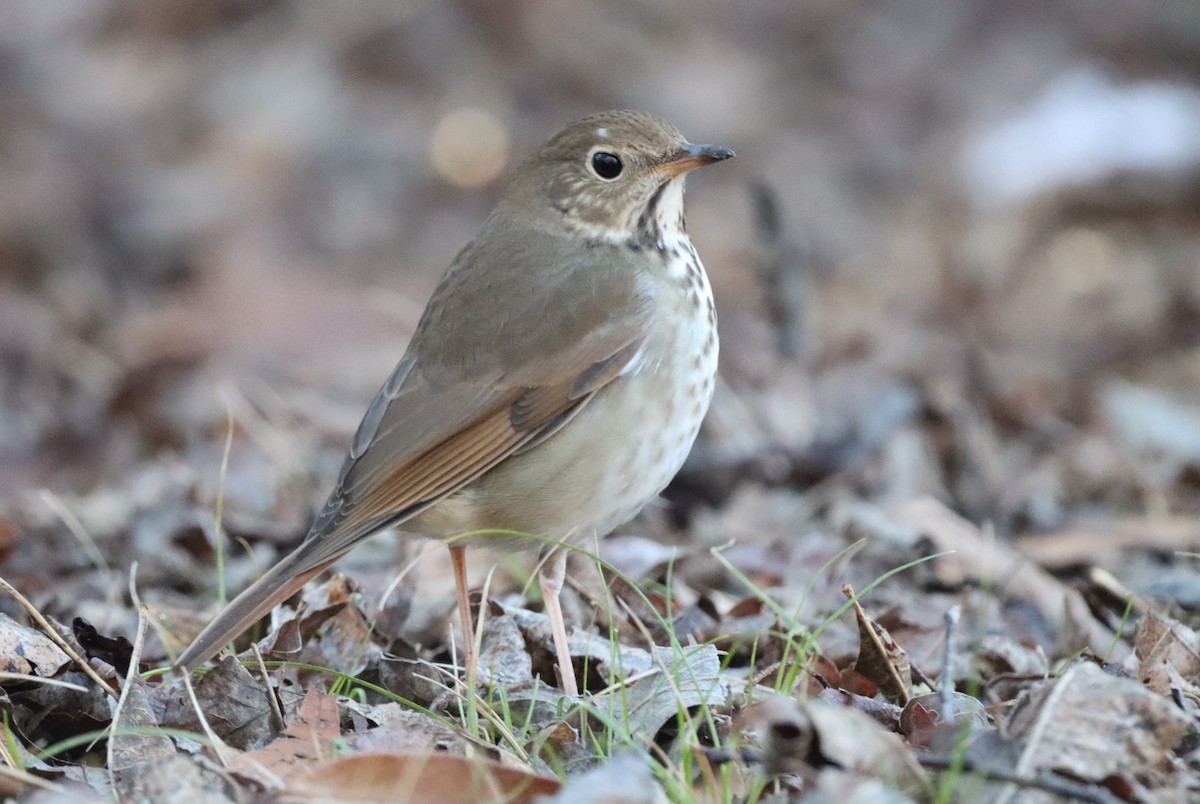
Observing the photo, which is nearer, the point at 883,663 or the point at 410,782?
the point at 410,782

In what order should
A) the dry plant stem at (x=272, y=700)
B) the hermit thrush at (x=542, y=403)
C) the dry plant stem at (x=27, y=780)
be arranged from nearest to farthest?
the dry plant stem at (x=27, y=780)
the dry plant stem at (x=272, y=700)
the hermit thrush at (x=542, y=403)

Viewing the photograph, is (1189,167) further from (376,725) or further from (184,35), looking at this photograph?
(376,725)

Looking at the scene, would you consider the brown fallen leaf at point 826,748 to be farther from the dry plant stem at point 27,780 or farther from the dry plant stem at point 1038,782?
the dry plant stem at point 27,780

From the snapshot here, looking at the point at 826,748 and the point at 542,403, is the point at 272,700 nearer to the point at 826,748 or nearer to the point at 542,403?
the point at 542,403

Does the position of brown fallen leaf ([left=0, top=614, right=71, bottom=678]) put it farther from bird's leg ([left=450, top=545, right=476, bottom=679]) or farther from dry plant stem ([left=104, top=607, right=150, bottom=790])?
bird's leg ([left=450, top=545, right=476, bottom=679])

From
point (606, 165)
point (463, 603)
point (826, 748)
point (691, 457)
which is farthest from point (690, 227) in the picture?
point (826, 748)

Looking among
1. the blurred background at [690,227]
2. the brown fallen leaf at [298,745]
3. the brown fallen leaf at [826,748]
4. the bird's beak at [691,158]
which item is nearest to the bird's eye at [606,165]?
the bird's beak at [691,158]
